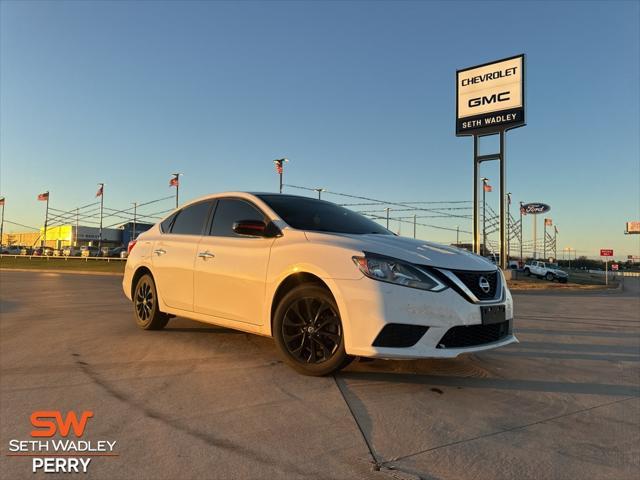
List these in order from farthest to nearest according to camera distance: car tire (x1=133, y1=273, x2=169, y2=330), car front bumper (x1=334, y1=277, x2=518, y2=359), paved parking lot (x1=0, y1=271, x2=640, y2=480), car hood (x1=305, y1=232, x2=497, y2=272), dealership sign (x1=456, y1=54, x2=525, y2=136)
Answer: dealership sign (x1=456, y1=54, x2=525, y2=136) → car tire (x1=133, y1=273, x2=169, y2=330) → car hood (x1=305, y1=232, x2=497, y2=272) → car front bumper (x1=334, y1=277, x2=518, y2=359) → paved parking lot (x1=0, y1=271, x2=640, y2=480)

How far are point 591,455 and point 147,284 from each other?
5.17 meters

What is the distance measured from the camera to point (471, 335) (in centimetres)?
365

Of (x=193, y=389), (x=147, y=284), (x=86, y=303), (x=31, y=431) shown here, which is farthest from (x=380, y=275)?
(x=86, y=303)

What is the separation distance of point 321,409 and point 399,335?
0.82 meters

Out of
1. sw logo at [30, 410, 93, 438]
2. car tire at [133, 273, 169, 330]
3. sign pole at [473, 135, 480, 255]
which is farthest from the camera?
sign pole at [473, 135, 480, 255]

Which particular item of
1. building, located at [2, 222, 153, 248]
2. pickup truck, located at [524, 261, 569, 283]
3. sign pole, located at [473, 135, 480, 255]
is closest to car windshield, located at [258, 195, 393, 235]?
sign pole, located at [473, 135, 480, 255]

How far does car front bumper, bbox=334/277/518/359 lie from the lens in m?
3.44

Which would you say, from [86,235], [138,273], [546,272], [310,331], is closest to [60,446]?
[310,331]

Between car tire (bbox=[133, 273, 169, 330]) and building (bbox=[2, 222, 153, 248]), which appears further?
building (bbox=[2, 222, 153, 248])

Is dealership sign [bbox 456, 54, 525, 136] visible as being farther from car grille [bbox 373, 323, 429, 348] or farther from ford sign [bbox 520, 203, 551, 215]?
ford sign [bbox 520, 203, 551, 215]

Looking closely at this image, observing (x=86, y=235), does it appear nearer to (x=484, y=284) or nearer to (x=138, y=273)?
(x=138, y=273)

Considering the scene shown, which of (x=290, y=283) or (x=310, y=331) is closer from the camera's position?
(x=310, y=331)

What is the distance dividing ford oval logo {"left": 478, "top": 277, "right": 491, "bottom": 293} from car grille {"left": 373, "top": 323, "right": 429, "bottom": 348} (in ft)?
2.36

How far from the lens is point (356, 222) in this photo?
5066 mm
